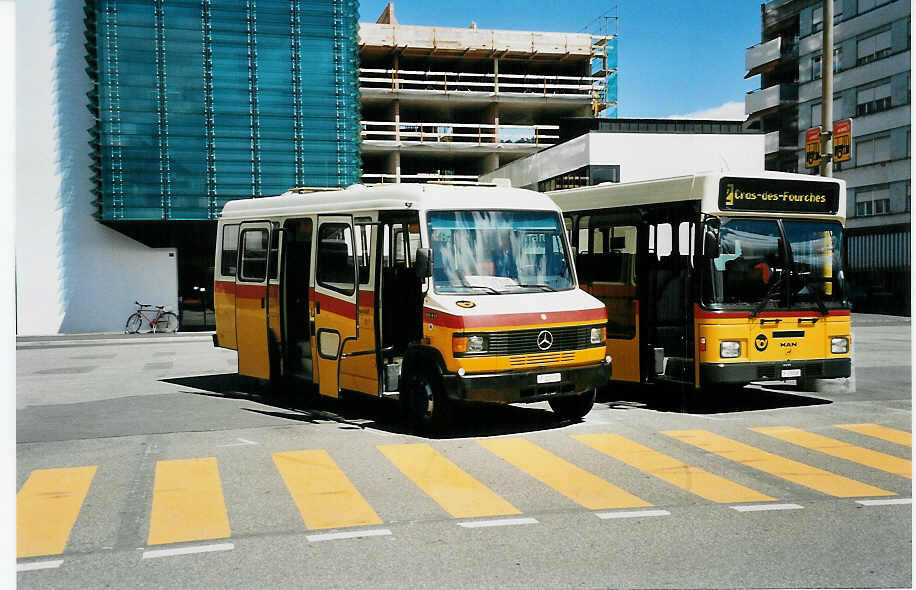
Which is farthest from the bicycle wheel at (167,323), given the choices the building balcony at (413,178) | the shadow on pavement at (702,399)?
the building balcony at (413,178)

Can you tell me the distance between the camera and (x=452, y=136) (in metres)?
64.2

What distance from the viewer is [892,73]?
47.9 m

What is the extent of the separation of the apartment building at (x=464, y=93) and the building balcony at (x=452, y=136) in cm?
7

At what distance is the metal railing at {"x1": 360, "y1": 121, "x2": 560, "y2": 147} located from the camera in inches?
2443

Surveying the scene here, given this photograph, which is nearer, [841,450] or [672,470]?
[672,470]

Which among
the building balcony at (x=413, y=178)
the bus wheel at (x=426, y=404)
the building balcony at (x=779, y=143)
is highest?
the building balcony at (x=779, y=143)

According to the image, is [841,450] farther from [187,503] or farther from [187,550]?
[187,550]

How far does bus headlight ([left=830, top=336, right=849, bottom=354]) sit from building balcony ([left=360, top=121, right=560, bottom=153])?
159 ft

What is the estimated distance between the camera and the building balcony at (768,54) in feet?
198

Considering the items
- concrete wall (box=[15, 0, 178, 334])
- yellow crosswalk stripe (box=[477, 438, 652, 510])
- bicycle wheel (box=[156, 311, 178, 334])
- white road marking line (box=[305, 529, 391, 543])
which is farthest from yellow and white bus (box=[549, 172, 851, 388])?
concrete wall (box=[15, 0, 178, 334])

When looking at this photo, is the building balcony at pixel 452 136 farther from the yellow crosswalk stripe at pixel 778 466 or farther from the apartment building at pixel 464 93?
the yellow crosswalk stripe at pixel 778 466

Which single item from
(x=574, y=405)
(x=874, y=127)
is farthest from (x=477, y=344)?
(x=874, y=127)

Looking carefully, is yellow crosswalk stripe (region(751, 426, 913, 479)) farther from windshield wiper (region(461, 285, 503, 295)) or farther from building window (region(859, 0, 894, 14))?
building window (region(859, 0, 894, 14))

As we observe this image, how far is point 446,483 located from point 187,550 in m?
2.60
